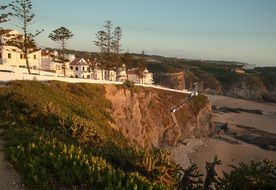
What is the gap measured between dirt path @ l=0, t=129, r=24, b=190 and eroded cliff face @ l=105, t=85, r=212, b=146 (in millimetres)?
21349

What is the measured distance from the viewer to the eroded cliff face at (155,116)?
151ft

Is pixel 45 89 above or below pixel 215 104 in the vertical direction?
above

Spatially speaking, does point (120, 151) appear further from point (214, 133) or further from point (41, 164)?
point (214, 133)

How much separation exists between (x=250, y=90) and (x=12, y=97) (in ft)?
422

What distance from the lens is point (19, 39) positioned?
47.9m

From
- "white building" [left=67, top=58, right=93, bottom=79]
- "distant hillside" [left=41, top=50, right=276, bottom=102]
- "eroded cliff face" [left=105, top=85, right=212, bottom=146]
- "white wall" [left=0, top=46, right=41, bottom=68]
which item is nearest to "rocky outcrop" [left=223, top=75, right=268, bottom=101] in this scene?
"distant hillside" [left=41, top=50, right=276, bottom=102]

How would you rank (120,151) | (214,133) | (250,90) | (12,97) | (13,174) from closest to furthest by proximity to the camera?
(13,174), (120,151), (12,97), (214,133), (250,90)

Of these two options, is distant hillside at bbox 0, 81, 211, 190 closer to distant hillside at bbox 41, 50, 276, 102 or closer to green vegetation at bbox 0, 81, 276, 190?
green vegetation at bbox 0, 81, 276, 190

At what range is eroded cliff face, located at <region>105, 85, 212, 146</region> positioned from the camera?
1817 inches

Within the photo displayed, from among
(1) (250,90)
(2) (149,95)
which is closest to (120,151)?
(2) (149,95)

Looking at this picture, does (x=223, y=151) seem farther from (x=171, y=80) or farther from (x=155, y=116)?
(x=171, y=80)

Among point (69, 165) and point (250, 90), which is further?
point (250, 90)

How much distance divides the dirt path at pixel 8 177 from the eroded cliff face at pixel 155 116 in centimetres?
2135

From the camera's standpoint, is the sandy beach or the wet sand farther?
the wet sand
